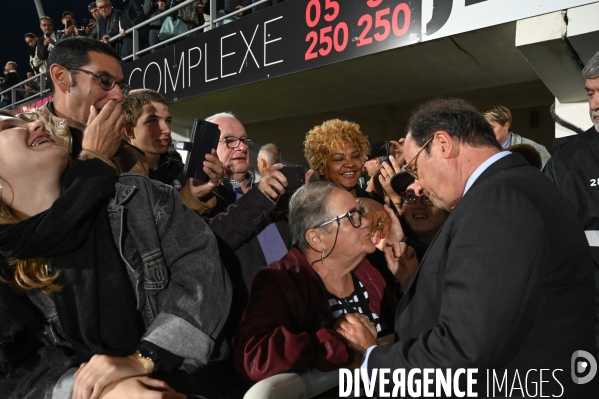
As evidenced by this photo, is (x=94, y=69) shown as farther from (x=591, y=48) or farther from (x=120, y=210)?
(x=591, y=48)

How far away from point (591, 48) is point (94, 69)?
11.5 feet

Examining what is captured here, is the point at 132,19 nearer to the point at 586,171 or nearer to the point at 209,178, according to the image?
the point at 209,178

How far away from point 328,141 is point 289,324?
1700mm

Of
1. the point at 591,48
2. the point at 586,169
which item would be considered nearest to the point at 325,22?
the point at 591,48

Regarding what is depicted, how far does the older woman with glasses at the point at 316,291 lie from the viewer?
1.86 meters

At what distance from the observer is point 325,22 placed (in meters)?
5.73

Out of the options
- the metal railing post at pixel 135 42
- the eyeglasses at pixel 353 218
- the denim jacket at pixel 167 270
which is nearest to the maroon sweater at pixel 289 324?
the eyeglasses at pixel 353 218

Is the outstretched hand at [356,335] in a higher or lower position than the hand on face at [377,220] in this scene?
lower

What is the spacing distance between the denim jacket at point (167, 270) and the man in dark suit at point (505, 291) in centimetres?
53

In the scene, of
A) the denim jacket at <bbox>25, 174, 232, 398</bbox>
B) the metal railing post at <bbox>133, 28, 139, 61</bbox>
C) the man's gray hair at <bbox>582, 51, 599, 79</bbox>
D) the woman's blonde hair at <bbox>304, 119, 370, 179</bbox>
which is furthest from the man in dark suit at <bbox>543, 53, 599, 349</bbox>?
the metal railing post at <bbox>133, 28, 139, 61</bbox>

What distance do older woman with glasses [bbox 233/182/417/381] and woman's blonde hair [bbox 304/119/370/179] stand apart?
3.40ft

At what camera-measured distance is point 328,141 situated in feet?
11.4

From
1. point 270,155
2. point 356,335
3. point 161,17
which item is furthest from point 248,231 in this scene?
point 161,17

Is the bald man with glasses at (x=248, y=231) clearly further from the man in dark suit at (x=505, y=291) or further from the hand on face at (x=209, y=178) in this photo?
the man in dark suit at (x=505, y=291)
